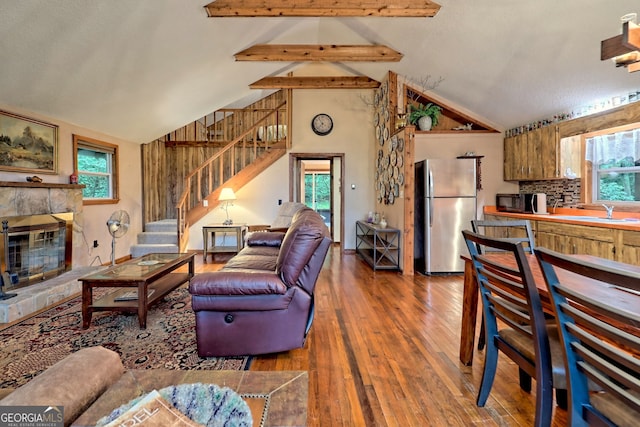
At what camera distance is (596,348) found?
3.27 ft

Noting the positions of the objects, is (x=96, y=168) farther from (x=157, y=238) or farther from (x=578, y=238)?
(x=578, y=238)

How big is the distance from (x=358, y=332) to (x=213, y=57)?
4280 millimetres

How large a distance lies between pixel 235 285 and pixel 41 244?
314cm

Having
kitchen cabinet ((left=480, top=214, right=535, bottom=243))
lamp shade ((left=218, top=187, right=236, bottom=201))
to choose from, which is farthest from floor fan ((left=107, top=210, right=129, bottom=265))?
kitchen cabinet ((left=480, top=214, right=535, bottom=243))

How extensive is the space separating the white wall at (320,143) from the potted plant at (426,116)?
4.42ft

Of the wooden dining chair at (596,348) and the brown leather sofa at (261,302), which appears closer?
the wooden dining chair at (596,348)

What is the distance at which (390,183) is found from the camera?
5.53 metres

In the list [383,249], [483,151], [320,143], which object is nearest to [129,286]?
[383,249]

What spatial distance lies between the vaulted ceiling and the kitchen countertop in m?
1.42

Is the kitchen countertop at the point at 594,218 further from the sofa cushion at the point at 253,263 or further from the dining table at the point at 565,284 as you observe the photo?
the sofa cushion at the point at 253,263

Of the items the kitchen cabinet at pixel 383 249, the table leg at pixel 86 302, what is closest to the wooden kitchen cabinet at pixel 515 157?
the kitchen cabinet at pixel 383 249

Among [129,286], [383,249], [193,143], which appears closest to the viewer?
[129,286]

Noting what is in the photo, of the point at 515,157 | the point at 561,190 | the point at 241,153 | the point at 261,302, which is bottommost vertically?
the point at 261,302

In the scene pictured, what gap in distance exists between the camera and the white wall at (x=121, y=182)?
4.18m
